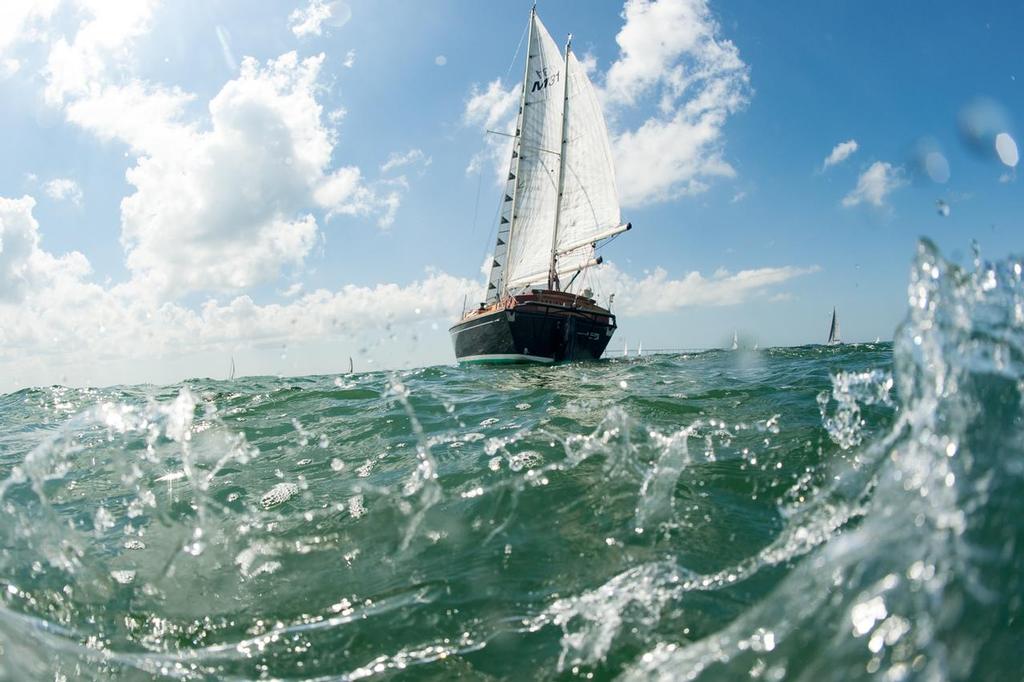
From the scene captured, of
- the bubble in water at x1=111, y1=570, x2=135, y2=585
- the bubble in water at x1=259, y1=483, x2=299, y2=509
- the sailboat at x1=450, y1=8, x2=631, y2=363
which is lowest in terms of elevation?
the bubble in water at x1=111, y1=570, x2=135, y2=585

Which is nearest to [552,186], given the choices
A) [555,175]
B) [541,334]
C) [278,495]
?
[555,175]

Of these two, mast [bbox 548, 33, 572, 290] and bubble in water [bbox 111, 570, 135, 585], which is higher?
mast [bbox 548, 33, 572, 290]

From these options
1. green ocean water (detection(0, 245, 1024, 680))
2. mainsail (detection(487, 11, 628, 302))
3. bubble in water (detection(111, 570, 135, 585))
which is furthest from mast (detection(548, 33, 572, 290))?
bubble in water (detection(111, 570, 135, 585))

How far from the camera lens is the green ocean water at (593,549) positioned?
6.88 feet

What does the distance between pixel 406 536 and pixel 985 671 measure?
10.6 ft

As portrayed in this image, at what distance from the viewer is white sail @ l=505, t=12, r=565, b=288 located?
124ft

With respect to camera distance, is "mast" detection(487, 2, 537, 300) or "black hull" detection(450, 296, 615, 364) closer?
"black hull" detection(450, 296, 615, 364)

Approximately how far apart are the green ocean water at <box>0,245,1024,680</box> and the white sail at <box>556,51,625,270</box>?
30729mm

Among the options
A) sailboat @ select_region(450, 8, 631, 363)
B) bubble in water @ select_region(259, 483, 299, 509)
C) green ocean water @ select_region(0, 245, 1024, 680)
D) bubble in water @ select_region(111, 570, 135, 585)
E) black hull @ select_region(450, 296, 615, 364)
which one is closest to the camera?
green ocean water @ select_region(0, 245, 1024, 680)

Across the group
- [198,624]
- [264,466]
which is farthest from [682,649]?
[264,466]

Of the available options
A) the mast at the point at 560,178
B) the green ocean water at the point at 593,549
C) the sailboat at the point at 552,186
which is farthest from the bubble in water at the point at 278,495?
the mast at the point at 560,178

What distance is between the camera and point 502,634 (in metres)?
2.88

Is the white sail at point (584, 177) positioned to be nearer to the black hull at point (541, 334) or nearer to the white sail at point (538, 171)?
the white sail at point (538, 171)

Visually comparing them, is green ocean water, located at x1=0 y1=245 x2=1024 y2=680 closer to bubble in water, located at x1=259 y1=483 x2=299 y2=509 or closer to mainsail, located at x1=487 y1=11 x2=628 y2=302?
bubble in water, located at x1=259 y1=483 x2=299 y2=509
